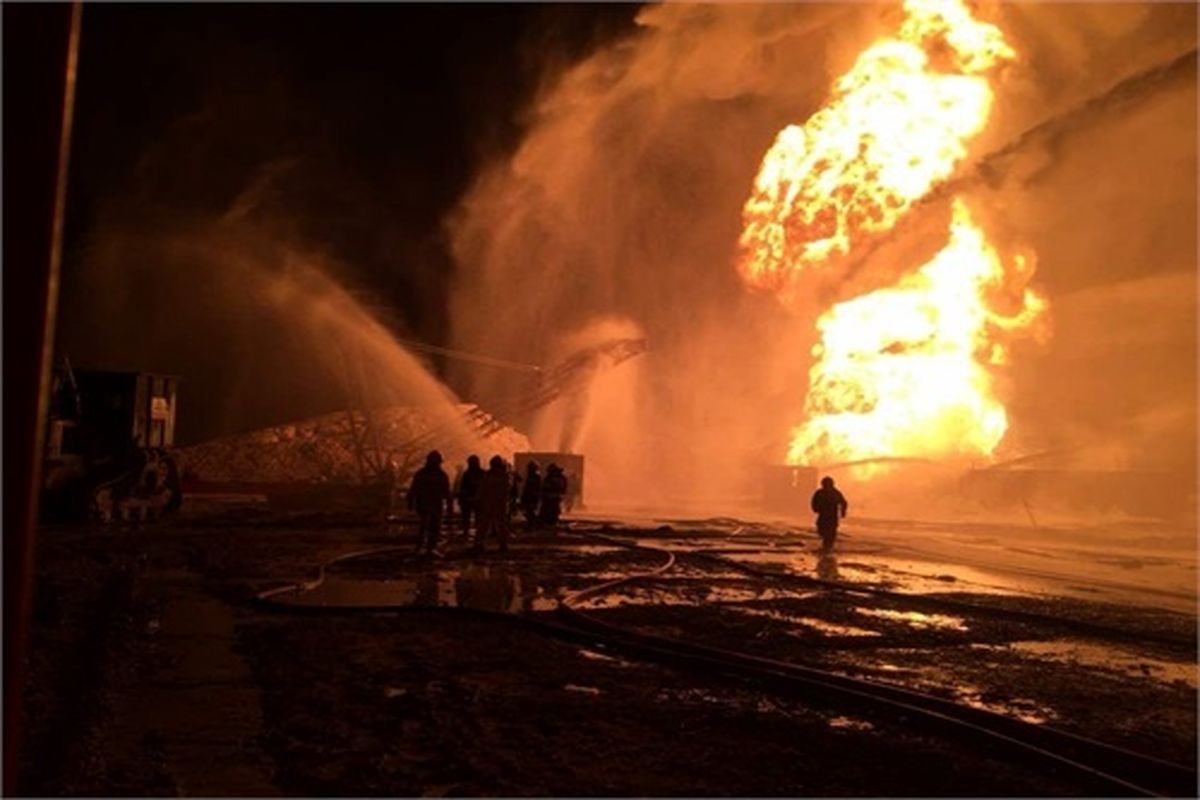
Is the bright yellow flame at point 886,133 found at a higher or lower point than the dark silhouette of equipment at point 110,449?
higher

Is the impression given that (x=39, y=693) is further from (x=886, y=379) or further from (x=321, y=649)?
(x=886, y=379)

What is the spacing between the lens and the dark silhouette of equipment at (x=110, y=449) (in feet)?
58.5

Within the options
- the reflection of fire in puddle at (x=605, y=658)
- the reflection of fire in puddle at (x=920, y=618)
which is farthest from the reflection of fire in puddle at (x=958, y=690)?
the reflection of fire in puddle at (x=920, y=618)

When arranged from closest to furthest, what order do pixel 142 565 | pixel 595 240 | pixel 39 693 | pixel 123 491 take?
Result: 1. pixel 39 693
2. pixel 142 565
3. pixel 123 491
4. pixel 595 240

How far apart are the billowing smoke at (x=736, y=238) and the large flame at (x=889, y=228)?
4.17ft

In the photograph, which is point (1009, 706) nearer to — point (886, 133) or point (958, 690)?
Result: point (958, 690)

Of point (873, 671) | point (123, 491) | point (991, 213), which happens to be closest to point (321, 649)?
point (873, 671)

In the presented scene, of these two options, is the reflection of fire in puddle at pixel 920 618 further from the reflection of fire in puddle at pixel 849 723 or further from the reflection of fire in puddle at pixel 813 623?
the reflection of fire in puddle at pixel 849 723

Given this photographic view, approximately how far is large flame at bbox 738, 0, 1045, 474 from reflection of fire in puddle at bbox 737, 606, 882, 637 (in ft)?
101

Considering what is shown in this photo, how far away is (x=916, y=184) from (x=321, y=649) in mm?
36794

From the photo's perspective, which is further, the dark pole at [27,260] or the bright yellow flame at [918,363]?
the bright yellow flame at [918,363]

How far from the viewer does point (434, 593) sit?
1075cm

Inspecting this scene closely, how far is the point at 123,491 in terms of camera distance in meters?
18.8

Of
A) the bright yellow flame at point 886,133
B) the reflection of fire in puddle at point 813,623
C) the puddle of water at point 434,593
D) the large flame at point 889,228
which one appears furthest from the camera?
the large flame at point 889,228
